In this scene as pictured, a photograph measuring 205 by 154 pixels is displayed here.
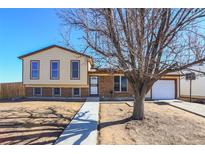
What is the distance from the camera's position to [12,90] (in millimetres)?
26281

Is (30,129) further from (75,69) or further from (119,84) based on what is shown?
(119,84)

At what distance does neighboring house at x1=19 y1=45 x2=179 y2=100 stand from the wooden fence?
163 cm

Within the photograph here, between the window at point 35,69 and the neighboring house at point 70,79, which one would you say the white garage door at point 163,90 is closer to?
the neighboring house at point 70,79

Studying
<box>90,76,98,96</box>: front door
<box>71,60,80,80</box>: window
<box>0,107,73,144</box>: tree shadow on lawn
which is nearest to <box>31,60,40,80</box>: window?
<box>71,60,80,80</box>: window

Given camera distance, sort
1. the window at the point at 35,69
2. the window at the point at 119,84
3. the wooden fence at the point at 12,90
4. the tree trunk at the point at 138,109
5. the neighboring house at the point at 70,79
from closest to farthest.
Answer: the tree trunk at the point at 138,109, the neighboring house at the point at 70,79, the window at the point at 35,69, the window at the point at 119,84, the wooden fence at the point at 12,90

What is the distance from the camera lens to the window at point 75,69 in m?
A: 24.2

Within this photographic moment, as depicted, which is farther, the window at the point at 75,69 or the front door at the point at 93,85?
the front door at the point at 93,85

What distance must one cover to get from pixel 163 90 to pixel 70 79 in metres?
8.84

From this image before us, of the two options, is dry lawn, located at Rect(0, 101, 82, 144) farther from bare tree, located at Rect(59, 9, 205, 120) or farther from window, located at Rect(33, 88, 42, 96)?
window, located at Rect(33, 88, 42, 96)

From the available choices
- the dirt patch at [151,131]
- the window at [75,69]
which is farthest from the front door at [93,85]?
the dirt patch at [151,131]

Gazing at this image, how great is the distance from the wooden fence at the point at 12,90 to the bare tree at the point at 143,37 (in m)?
16.5

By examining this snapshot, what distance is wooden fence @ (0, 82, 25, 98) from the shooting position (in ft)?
85.0

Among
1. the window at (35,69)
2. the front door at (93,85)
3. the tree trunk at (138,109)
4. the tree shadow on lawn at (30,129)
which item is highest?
the window at (35,69)
